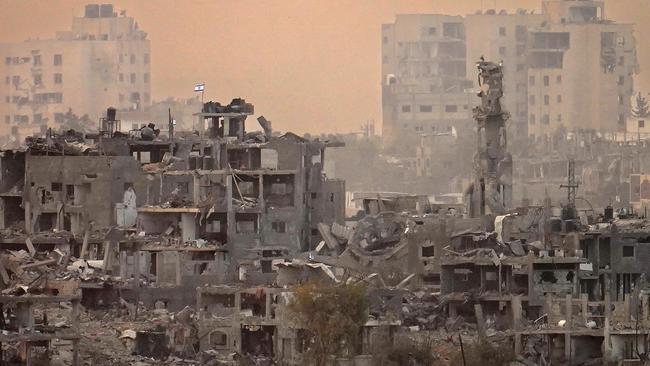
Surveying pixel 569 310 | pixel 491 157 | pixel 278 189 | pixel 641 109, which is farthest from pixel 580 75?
pixel 569 310

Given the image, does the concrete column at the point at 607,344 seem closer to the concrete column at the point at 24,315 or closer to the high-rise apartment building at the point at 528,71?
the concrete column at the point at 24,315

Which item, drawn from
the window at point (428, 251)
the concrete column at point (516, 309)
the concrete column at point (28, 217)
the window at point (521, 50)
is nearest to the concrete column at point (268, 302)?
the concrete column at point (516, 309)

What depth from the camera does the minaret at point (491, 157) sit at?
201 ft

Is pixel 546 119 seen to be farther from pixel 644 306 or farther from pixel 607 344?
pixel 607 344

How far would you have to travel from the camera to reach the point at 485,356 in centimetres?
4522

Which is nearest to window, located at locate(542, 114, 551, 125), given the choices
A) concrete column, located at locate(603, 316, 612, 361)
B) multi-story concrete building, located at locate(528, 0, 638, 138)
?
multi-story concrete building, located at locate(528, 0, 638, 138)

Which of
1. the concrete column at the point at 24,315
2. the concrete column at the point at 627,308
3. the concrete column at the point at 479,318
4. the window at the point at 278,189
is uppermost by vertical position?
the window at the point at 278,189

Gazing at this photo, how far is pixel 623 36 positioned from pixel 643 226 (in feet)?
204

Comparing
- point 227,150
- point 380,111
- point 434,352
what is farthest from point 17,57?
point 434,352

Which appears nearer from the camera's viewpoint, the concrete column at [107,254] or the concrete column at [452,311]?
the concrete column at [452,311]

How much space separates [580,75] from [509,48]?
20.2ft

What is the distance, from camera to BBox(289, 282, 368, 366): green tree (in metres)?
45.1

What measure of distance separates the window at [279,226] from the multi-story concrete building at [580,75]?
55.2 metres

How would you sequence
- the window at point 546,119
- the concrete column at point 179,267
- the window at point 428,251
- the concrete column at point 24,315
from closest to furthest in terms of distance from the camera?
the concrete column at point 24,315 → the concrete column at point 179,267 → the window at point 428,251 → the window at point 546,119
